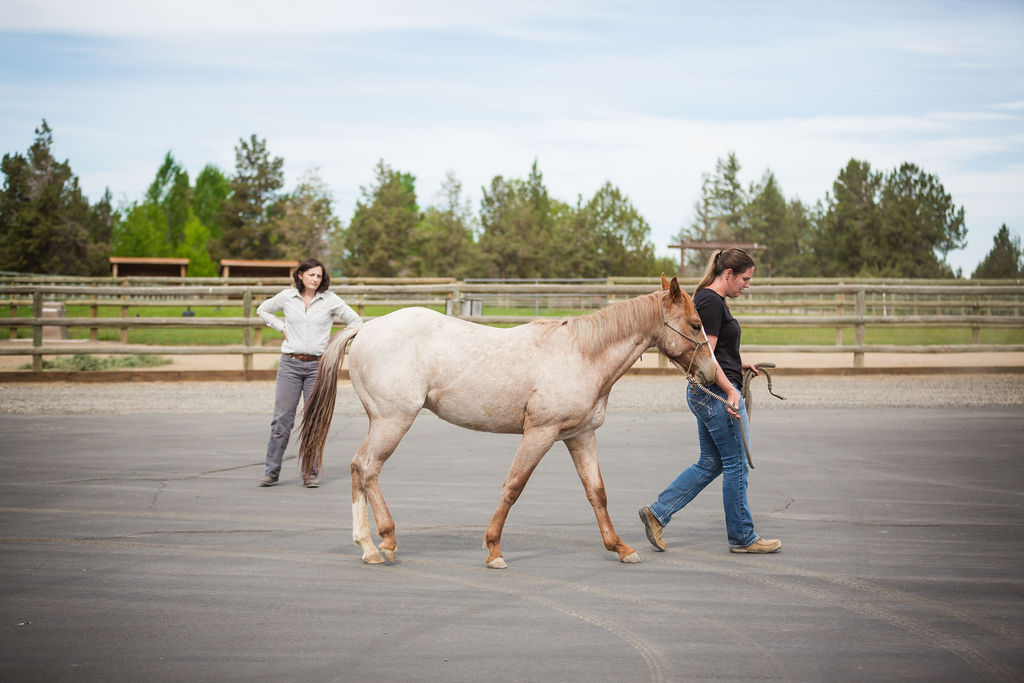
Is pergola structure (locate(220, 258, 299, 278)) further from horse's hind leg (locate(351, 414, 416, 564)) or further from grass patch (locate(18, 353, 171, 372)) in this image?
horse's hind leg (locate(351, 414, 416, 564))

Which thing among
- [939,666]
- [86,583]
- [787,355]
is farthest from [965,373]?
[86,583]

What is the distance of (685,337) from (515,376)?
1099 mm

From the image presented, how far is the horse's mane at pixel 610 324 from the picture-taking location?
5.49m

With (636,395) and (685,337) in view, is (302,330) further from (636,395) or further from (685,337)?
(636,395)

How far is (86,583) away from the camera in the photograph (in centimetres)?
474

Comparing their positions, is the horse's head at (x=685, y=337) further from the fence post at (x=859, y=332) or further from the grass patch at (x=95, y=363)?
the grass patch at (x=95, y=363)

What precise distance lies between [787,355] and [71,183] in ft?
177

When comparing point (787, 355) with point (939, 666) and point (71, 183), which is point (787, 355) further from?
point (71, 183)

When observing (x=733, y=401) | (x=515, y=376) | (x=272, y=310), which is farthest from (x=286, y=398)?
(x=733, y=401)

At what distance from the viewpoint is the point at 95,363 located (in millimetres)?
17031

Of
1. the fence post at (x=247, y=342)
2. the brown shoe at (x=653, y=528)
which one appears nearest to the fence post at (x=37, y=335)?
the fence post at (x=247, y=342)

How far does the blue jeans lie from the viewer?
5.47 metres

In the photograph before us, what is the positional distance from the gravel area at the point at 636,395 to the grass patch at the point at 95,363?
5.01ft

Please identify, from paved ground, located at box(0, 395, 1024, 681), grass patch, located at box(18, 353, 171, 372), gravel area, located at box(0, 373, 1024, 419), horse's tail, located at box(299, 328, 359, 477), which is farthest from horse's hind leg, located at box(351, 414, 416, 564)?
grass patch, located at box(18, 353, 171, 372)
